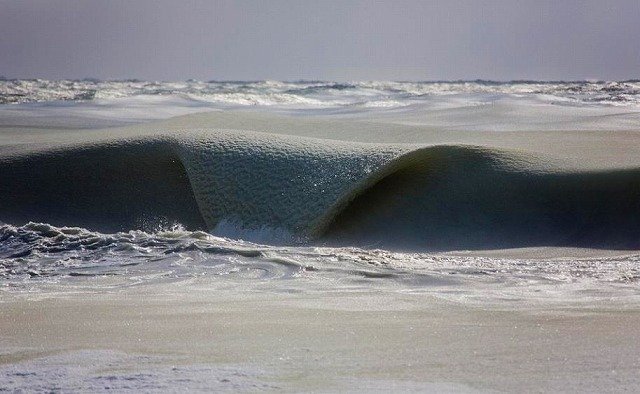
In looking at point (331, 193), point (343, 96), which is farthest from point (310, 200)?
point (343, 96)

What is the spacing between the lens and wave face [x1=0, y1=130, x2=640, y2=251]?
545 cm

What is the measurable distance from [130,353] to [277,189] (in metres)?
3.09

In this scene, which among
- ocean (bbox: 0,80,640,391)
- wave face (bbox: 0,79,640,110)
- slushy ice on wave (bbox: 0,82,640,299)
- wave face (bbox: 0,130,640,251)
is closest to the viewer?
ocean (bbox: 0,80,640,391)

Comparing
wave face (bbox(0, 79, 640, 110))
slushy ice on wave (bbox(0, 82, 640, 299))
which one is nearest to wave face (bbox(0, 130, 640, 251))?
slushy ice on wave (bbox(0, 82, 640, 299))

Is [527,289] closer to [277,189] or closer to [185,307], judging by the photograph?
[185,307]

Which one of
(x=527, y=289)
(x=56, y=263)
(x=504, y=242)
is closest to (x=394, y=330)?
(x=527, y=289)

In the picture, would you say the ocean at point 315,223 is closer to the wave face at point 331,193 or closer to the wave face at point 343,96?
the wave face at point 331,193

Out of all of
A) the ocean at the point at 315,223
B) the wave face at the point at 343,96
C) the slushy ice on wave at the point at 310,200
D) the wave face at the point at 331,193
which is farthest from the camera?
Result: the wave face at the point at 343,96

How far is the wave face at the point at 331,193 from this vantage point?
5453 mm

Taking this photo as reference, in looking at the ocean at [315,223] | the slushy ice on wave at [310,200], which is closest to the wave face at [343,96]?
the ocean at [315,223]

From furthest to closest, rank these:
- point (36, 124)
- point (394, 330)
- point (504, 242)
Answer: point (36, 124) < point (504, 242) < point (394, 330)

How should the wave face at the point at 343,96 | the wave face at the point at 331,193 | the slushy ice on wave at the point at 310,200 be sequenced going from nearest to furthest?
1. the slushy ice on wave at the point at 310,200
2. the wave face at the point at 331,193
3. the wave face at the point at 343,96

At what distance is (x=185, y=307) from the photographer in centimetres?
326

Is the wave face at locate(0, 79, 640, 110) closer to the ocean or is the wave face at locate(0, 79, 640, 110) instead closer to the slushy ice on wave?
the ocean
